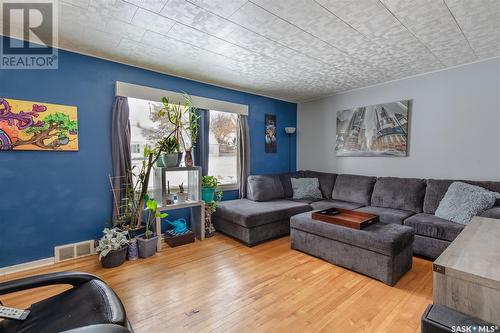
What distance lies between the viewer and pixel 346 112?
4234 millimetres

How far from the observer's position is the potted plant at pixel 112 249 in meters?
2.47

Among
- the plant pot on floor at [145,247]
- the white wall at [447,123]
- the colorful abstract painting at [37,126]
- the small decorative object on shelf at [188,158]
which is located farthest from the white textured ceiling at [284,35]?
the plant pot on floor at [145,247]

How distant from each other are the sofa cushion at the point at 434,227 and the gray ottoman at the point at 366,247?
40 cm

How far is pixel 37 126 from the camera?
243 centimetres

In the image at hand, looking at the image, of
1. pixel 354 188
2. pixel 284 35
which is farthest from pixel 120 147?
pixel 354 188

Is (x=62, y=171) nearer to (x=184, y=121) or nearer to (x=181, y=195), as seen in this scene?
(x=181, y=195)

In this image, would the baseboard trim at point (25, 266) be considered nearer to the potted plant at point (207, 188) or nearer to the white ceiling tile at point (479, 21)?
the potted plant at point (207, 188)

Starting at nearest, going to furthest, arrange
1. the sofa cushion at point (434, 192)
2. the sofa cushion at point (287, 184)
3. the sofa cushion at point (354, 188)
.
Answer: the sofa cushion at point (434, 192), the sofa cushion at point (354, 188), the sofa cushion at point (287, 184)

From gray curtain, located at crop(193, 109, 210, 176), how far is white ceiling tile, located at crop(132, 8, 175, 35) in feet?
4.93

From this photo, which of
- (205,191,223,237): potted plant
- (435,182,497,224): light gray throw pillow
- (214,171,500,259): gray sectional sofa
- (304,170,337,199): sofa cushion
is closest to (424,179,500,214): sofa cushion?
(214,171,500,259): gray sectional sofa

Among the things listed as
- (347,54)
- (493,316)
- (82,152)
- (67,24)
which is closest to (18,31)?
(67,24)

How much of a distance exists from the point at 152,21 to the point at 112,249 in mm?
2310

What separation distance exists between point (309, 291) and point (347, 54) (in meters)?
2.59

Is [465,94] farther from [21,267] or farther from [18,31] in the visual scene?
[21,267]
